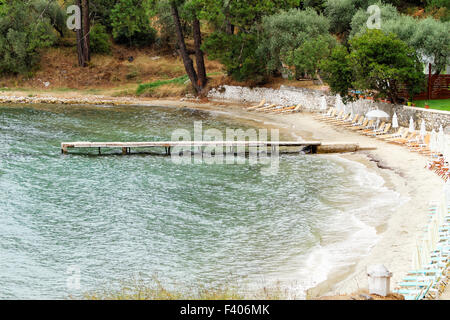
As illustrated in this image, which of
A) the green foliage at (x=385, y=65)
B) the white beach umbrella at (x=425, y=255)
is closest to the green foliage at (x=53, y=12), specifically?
the green foliage at (x=385, y=65)

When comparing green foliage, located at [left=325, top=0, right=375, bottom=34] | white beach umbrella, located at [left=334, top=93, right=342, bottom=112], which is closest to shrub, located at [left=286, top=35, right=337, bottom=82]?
white beach umbrella, located at [left=334, top=93, right=342, bottom=112]

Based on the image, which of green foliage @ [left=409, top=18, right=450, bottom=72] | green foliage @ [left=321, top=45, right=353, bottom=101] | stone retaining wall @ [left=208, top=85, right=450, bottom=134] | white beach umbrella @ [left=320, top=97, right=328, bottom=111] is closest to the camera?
stone retaining wall @ [left=208, top=85, right=450, bottom=134]

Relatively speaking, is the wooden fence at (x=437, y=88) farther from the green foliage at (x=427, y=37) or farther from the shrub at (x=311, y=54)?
the shrub at (x=311, y=54)

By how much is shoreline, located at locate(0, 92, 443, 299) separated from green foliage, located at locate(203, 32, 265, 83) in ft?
12.1

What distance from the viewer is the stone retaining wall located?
3309cm

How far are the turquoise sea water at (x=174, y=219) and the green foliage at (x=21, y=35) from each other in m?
31.9

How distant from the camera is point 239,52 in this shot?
52.8m

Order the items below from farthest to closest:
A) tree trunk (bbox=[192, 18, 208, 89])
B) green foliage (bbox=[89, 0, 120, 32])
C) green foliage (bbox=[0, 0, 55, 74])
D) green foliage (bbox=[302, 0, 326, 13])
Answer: green foliage (bbox=[89, 0, 120, 32])
green foliage (bbox=[0, 0, 55, 74])
green foliage (bbox=[302, 0, 326, 13])
tree trunk (bbox=[192, 18, 208, 89])

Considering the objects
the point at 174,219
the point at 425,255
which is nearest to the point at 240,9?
the point at 174,219

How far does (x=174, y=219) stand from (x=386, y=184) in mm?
9856

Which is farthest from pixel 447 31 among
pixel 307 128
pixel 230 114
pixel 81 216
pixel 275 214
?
pixel 81 216

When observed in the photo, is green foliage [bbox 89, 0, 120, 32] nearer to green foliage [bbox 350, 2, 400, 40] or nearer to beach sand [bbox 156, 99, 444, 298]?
green foliage [bbox 350, 2, 400, 40]

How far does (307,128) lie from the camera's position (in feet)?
129
